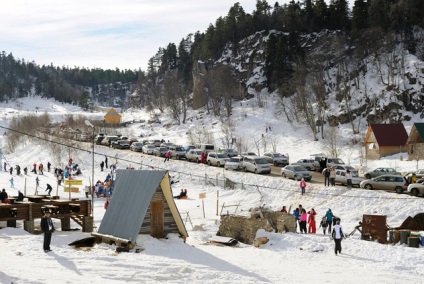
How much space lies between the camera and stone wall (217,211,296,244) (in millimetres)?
26469

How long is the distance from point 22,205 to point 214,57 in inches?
4238

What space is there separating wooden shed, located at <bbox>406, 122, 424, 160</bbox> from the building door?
1494 inches

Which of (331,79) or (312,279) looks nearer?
(312,279)

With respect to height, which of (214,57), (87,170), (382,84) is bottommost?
(87,170)

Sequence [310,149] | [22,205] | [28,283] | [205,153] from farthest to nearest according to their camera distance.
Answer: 1. [310,149]
2. [205,153]
3. [22,205]
4. [28,283]

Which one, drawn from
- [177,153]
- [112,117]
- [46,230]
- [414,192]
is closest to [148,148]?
[177,153]

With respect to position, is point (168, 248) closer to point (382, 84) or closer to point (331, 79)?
point (382, 84)

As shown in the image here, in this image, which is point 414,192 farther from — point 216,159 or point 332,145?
point 332,145

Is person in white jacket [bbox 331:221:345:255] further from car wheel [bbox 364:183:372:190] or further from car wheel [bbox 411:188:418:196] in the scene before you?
car wheel [bbox 364:183:372:190]

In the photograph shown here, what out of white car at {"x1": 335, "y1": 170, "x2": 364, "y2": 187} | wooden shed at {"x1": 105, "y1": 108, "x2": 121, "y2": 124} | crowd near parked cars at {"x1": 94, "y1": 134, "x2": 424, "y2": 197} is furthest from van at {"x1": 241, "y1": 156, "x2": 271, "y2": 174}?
wooden shed at {"x1": 105, "y1": 108, "x2": 121, "y2": 124}

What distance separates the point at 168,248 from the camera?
22.3 m

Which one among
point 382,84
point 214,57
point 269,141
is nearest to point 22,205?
point 269,141

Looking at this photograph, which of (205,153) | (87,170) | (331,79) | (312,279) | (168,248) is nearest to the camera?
(312,279)

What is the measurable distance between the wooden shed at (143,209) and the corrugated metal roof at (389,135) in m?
42.2
